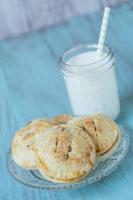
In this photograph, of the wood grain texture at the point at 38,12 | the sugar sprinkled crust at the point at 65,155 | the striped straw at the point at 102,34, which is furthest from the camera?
the wood grain texture at the point at 38,12

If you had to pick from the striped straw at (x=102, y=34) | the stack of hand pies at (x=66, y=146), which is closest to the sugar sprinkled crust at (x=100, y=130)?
the stack of hand pies at (x=66, y=146)

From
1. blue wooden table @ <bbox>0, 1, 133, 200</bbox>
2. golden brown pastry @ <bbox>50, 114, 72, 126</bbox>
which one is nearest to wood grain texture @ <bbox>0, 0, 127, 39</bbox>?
blue wooden table @ <bbox>0, 1, 133, 200</bbox>

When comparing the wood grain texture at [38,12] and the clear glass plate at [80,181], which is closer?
the clear glass plate at [80,181]

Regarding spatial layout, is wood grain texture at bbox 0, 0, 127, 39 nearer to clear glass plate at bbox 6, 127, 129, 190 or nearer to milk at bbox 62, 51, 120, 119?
milk at bbox 62, 51, 120, 119

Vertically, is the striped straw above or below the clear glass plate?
above

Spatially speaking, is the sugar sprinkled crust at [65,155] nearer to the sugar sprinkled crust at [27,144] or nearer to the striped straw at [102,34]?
the sugar sprinkled crust at [27,144]

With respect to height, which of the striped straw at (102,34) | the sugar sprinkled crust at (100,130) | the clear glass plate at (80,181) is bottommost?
the clear glass plate at (80,181)

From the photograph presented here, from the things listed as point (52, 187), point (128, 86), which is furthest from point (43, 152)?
point (128, 86)
